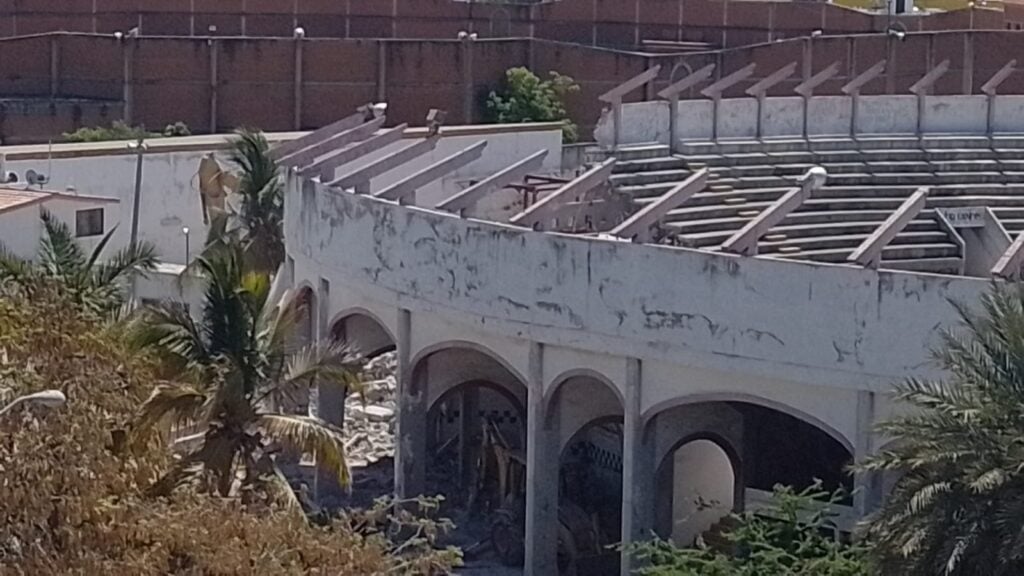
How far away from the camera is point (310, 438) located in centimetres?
1994

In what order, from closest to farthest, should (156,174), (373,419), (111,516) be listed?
(111,516)
(373,419)
(156,174)

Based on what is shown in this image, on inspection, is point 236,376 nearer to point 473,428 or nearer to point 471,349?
point 471,349

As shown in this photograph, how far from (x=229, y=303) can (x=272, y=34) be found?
141 ft

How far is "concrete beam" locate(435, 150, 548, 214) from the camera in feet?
92.5

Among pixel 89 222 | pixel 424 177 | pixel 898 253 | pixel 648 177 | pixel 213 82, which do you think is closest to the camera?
pixel 424 177

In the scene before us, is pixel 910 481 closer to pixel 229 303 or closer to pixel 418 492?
pixel 229 303

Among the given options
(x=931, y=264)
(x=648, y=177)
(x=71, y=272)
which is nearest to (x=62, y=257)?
(x=71, y=272)

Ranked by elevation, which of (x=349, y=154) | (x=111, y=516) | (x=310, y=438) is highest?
(x=349, y=154)

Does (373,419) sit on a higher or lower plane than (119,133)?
lower

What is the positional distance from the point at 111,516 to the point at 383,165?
14.8 meters

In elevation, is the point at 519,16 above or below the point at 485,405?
above

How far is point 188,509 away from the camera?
1703 cm

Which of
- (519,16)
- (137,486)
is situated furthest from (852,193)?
(519,16)

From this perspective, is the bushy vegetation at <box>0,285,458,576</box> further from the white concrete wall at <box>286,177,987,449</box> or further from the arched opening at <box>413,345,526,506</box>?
the arched opening at <box>413,345,526,506</box>
